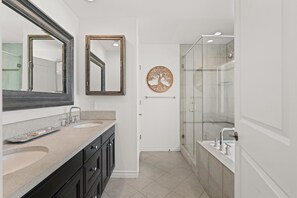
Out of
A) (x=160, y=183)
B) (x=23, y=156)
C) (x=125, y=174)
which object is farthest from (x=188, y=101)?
(x=23, y=156)

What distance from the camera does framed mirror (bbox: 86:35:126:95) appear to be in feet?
8.60

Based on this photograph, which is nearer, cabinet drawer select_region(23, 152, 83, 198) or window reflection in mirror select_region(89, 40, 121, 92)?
cabinet drawer select_region(23, 152, 83, 198)

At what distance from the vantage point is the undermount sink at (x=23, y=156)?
3.56ft

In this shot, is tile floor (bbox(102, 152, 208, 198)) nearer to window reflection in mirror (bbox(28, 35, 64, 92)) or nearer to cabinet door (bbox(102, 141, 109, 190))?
cabinet door (bbox(102, 141, 109, 190))

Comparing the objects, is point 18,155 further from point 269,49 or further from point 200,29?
point 200,29

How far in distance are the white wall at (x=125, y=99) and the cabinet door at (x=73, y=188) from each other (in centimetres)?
138

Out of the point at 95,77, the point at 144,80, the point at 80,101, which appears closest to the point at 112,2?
the point at 95,77

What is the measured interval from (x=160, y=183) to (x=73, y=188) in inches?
62.2

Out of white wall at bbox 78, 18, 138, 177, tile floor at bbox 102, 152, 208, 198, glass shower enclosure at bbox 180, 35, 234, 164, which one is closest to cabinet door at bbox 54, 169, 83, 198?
tile floor at bbox 102, 152, 208, 198

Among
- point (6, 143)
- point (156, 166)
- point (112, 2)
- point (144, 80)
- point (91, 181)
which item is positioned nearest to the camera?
point (6, 143)

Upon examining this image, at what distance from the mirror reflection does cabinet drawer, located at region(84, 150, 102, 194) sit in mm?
822

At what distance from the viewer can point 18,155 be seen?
116cm

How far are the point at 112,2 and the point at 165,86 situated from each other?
2121 mm

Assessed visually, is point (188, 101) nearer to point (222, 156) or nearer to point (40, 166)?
point (222, 156)
